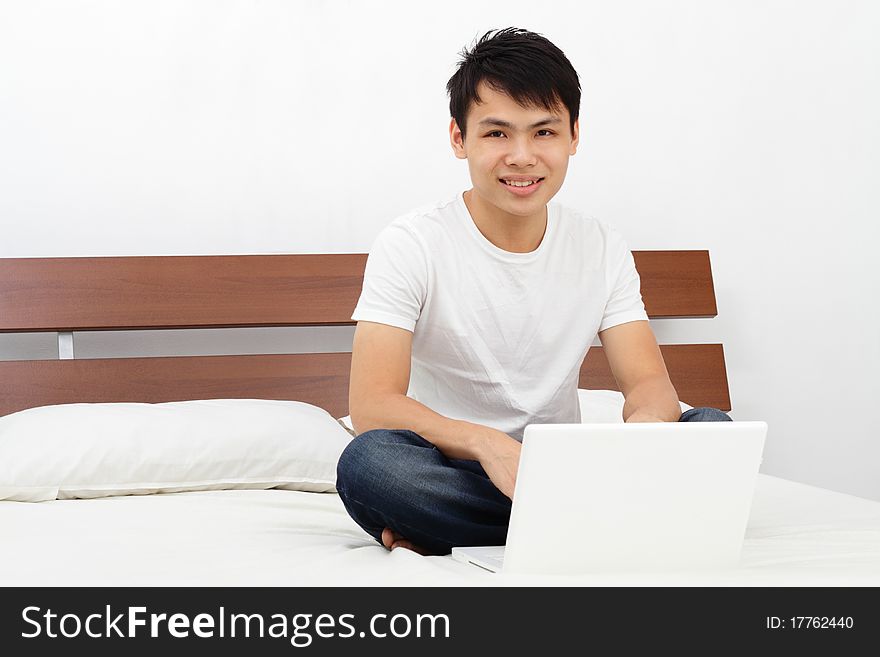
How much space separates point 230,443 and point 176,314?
0.70 meters

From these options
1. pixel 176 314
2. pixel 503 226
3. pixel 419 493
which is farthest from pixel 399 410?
pixel 176 314

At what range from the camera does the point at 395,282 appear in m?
1.61

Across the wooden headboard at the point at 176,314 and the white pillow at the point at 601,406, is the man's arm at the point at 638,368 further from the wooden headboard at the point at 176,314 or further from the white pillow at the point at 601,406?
the wooden headboard at the point at 176,314

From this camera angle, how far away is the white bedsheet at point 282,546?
1.10 m

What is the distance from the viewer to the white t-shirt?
1664 millimetres

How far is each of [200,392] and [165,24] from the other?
1047 millimetres

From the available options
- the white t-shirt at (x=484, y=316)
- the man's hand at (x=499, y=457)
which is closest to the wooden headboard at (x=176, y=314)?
the white t-shirt at (x=484, y=316)

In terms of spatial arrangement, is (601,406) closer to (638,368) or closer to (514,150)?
(638,368)

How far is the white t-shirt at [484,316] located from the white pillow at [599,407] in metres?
0.71

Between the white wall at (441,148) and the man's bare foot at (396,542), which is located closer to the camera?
the man's bare foot at (396,542)

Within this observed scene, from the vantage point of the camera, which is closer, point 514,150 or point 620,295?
point 514,150

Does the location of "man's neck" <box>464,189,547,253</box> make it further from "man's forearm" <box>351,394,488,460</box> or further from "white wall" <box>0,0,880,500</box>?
"white wall" <box>0,0,880,500</box>

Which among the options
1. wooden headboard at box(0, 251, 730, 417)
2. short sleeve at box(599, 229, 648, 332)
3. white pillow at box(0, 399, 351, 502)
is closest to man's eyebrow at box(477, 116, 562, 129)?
short sleeve at box(599, 229, 648, 332)

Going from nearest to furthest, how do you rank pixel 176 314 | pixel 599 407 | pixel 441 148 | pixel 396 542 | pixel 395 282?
pixel 396 542 < pixel 395 282 < pixel 599 407 < pixel 176 314 < pixel 441 148
